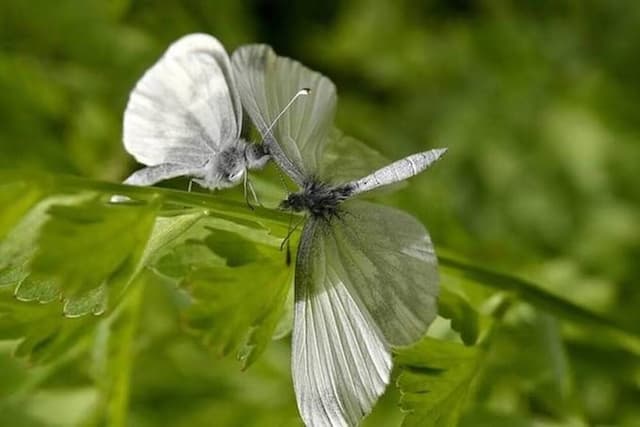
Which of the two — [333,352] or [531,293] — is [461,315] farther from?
[333,352]

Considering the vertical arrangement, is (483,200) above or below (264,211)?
below

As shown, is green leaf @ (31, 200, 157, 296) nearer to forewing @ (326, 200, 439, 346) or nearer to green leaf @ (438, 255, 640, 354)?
forewing @ (326, 200, 439, 346)

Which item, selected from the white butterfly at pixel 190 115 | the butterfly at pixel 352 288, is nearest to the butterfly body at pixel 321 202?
the butterfly at pixel 352 288

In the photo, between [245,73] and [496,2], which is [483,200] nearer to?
[496,2]

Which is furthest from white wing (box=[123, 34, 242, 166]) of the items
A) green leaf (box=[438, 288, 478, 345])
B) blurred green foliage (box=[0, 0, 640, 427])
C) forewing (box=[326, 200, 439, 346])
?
green leaf (box=[438, 288, 478, 345])

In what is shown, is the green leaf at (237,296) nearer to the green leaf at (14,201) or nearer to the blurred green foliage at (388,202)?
the blurred green foliage at (388,202)

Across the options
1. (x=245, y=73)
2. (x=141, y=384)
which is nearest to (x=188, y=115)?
(x=245, y=73)
